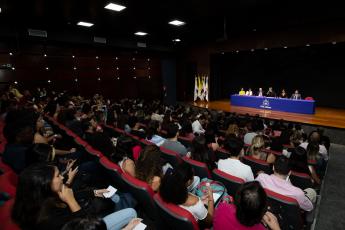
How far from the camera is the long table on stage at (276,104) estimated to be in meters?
9.96

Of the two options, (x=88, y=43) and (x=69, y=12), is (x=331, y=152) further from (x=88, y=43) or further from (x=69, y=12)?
(x=88, y=43)

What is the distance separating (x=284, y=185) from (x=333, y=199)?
203 centimetres

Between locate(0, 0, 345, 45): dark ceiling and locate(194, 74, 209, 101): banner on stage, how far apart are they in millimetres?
4361

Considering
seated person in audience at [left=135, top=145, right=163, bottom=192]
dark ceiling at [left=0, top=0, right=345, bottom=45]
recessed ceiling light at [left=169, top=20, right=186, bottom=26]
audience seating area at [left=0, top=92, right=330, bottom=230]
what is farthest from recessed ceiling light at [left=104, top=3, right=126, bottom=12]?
seated person in audience at [left=135, top=145, right=163, bottom=192]

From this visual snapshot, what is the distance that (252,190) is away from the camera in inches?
65.3

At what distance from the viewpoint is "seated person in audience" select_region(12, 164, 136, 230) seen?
4.97ft

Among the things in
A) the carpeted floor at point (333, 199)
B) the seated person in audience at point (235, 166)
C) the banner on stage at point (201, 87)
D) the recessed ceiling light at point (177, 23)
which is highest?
the recessed ceiling light at point (177, 23)

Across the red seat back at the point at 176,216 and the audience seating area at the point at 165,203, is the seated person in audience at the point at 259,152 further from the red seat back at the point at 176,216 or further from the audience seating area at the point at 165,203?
the red seat back at the point at 176,216

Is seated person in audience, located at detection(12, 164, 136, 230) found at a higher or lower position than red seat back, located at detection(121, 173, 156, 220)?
higher

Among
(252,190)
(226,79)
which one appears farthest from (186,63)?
(252,190)

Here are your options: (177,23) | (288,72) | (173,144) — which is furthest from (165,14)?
(288,72)

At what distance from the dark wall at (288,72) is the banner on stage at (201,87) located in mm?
437

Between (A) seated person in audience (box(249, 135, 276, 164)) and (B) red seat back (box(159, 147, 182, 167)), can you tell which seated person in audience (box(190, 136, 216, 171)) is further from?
(A) seated person in audience (box(249, 135, 276, 164))

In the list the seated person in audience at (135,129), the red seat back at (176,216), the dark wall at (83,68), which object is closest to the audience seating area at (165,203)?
the red seat back at (176,216)
